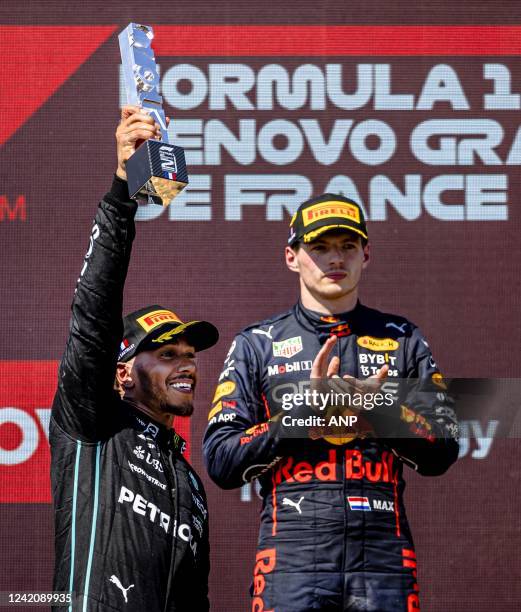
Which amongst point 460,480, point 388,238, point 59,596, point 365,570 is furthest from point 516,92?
point 59,596

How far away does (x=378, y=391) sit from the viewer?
97.1 inches

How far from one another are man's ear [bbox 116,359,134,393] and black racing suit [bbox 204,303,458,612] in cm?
22

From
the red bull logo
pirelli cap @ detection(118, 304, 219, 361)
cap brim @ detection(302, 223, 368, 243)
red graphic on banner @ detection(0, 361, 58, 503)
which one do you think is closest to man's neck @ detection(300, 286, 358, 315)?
cap brim @ detection(302, 223, 368, 243)

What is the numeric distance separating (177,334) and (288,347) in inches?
11.0

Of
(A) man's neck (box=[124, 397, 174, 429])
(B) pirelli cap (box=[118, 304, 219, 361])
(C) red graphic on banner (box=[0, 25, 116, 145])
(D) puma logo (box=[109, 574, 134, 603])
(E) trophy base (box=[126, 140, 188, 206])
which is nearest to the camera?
(E) trophy base (box=[126, 140, 188, 206])

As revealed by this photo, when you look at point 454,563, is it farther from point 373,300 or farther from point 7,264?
point 7,264

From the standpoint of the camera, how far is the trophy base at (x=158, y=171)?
6.79 feet

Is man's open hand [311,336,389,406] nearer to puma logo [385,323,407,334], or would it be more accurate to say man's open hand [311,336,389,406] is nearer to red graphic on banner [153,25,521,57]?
puma logo [385,323,407,334]

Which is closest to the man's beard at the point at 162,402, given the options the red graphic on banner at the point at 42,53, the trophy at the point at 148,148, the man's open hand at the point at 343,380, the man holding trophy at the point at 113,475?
the man holding trophy at the point at 113,475

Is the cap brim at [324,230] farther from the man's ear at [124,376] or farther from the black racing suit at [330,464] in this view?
the man's ear at [124,376]

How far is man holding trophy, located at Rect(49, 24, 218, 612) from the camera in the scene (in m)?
2.36

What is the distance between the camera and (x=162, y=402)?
9.02 ft

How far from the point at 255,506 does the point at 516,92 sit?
1.56 meters

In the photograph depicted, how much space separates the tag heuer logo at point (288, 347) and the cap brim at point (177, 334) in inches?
7.9
